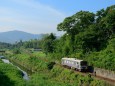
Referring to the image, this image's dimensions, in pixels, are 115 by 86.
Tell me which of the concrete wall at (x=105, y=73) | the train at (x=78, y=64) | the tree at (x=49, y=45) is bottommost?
the concrete wall at (x=105, y=73)

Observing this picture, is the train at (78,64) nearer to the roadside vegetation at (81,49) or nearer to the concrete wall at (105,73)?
the roadside vegetation at (81,49)

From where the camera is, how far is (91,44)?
196ft

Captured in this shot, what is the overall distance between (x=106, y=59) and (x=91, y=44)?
15726 millimetres

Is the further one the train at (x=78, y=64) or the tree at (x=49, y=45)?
the tree at (x=49, y=45)

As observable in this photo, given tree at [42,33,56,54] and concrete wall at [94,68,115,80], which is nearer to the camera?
concrete wall at [94,68,115,80]

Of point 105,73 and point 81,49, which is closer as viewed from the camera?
point 105,73

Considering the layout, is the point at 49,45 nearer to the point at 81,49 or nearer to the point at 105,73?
the point at 81,49

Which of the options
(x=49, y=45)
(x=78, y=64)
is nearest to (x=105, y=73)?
(x=78, y=64)

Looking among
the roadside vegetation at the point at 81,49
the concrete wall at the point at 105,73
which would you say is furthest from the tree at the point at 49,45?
the concrete wall at the point at 105,73

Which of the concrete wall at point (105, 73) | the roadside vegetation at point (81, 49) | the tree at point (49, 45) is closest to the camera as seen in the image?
the concrete wall at point (105, 73)

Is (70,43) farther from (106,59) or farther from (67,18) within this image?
(106,59)

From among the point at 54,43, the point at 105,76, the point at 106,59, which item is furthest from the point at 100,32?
the point at 54,43

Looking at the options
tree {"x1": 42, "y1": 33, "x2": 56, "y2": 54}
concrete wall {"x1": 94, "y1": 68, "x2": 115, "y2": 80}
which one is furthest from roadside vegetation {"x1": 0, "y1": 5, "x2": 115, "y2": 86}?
tree {"x1": 42, "y1": 33, "x2": 56, "y2": 54}

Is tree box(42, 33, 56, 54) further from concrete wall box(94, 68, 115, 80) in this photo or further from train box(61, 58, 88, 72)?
concrete wall box(94, 68, 115, 80)
